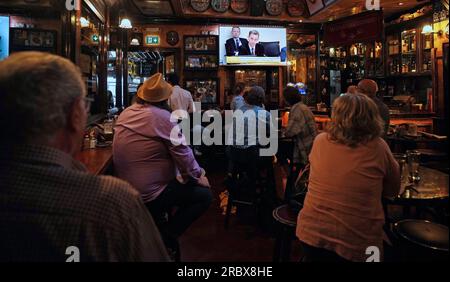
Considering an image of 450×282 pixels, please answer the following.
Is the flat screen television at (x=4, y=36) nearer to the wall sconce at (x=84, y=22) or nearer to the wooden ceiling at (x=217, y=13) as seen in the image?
the wall sconce at (x=84, y=22)

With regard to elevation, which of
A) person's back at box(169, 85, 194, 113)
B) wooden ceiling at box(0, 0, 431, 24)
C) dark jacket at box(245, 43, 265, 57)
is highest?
wooden ceiling at box(0, 0, 431, 24)

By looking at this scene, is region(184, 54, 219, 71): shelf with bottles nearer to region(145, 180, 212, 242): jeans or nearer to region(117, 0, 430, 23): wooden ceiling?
region(117, 0, 430, 23): wooden ceiling

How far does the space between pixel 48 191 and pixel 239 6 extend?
25.1 feet

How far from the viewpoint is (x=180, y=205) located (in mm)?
2730

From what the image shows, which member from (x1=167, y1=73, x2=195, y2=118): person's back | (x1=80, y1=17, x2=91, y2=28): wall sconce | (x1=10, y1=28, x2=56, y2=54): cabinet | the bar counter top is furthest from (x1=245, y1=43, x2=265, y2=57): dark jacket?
the bar counter top

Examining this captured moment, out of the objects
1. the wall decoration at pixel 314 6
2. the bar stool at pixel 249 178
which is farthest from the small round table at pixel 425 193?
the wall decoration at pixel 314 6

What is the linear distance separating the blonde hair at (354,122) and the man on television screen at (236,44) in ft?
20.7

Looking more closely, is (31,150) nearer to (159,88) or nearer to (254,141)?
(159,88)

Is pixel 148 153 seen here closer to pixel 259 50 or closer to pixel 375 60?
pixel 259 50

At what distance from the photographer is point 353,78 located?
9445 mm

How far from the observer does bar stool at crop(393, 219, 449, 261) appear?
6.02 feet

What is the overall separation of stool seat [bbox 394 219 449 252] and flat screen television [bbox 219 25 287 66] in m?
6.28

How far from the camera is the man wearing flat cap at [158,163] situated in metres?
2.54

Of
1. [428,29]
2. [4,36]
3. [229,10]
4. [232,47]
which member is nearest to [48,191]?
[4,36]
